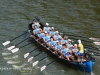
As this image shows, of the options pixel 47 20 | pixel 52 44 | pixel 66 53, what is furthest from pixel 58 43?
pixel 47 20

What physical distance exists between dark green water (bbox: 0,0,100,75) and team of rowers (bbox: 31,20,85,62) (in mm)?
1105

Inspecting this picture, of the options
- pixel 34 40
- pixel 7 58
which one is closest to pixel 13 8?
pixel 34 40

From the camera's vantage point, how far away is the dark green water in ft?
92.5

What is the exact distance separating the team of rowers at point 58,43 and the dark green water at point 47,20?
1.10 meters

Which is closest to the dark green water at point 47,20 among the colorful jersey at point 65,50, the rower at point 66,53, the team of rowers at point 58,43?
the rower at point 66,53

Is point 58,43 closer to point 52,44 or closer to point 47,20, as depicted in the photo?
point 52,44

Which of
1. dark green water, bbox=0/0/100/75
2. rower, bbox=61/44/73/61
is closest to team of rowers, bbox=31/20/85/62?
rower, bbox=61/44/73/61

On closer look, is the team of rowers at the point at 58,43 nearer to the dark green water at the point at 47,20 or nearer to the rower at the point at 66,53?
the rower at the point at 66,53

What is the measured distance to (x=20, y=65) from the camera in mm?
28328

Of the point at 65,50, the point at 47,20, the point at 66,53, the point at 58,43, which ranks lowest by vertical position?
the point at 47,20

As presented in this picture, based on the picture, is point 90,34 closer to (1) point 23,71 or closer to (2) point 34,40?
(2) point 34,40

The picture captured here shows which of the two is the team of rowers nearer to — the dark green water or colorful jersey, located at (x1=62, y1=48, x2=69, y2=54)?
colorful jersey, located at (x1=62, y1=48, x2=69, y2=54)

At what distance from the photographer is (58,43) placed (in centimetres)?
2952

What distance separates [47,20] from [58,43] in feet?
28.8
